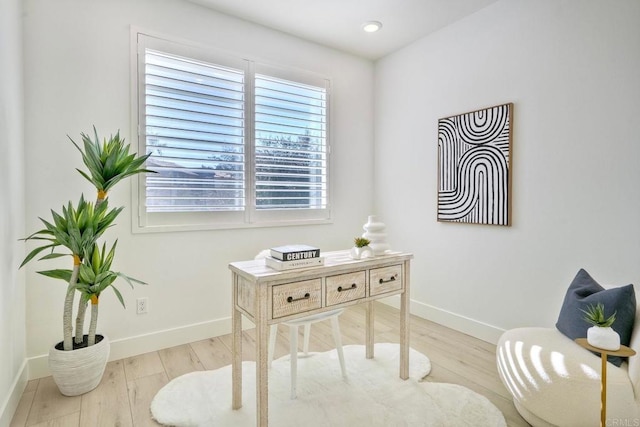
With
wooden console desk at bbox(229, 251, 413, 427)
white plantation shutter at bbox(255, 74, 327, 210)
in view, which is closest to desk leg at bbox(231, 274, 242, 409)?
wooden console desk at bbox(229, 251, 413, 427)

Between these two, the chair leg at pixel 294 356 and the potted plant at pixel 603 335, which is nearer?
the potted plant at pixel 603 335

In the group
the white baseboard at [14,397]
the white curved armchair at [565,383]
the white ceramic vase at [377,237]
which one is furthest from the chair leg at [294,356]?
the white baseboard at [14,397]

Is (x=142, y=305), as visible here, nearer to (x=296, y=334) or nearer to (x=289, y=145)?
(x=296, y=334)

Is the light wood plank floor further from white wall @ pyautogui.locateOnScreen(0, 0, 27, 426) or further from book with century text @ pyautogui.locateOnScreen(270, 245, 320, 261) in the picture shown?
book with century text @ pyautogui.locateOnScreen(270, 245, 320, 261)

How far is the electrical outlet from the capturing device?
2559 millimetres

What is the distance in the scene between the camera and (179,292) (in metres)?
2.73

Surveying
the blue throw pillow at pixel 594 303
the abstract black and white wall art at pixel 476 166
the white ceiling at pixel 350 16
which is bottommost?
the blue throw pillow at pixel 594 303

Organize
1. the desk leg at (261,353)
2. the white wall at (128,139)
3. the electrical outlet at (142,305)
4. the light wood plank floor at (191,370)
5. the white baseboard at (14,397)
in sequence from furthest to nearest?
1. the electrical outlet at (142,305)
2. the white wall at (128,139)
3. the light wood plank floor at (191,370)
4. the white baseboard at (14,397)
5. the desk leg at (261,353)

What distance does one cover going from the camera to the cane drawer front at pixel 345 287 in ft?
6.05

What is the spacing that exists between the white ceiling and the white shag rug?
2801 millimetres

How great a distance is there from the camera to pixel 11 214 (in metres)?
1.87

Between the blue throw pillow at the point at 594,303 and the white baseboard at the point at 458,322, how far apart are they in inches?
34.2

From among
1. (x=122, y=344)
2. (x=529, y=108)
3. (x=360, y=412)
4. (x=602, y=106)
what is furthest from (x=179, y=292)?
Answer: (x=602, y=106)

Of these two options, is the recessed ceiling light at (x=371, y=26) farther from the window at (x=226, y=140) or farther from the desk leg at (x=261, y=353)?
the desk leg at (x=261, y=353)
